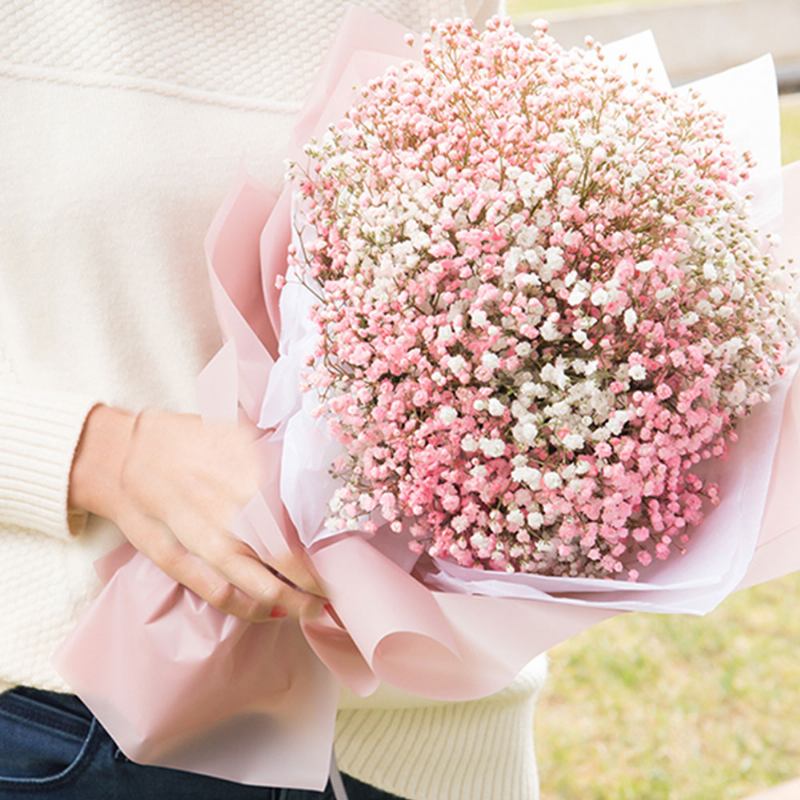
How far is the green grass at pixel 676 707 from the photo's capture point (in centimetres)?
249

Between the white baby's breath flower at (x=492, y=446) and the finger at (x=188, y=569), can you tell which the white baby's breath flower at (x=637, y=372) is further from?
the finger at (x=188, y=569)

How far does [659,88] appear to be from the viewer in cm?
90

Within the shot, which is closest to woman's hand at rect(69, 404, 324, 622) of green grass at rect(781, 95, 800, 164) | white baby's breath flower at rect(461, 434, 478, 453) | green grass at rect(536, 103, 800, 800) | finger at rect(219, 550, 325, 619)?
finger at rect(219, 550, 325, 619)

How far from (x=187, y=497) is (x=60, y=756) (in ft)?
0.98

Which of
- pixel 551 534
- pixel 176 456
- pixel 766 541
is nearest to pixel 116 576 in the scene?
pixel 176 456

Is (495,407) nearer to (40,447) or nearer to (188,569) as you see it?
(188,569)

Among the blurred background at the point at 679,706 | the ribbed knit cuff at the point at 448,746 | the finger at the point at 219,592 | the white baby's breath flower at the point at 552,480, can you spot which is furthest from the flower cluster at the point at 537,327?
the blurred background at the point at 679,706

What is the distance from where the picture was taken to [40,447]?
982 millimetres

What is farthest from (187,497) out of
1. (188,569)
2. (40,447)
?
(40,447)

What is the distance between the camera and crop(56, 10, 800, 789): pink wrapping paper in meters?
0.78

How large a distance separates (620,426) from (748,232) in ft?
0.55

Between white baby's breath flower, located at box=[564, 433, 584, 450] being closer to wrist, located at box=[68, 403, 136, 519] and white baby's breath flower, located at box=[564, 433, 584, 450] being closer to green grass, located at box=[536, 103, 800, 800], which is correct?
wrist, located at box=[68, 403, 136, 519]

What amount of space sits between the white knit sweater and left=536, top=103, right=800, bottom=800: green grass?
1.58 metres

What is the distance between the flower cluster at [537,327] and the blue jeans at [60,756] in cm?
38
